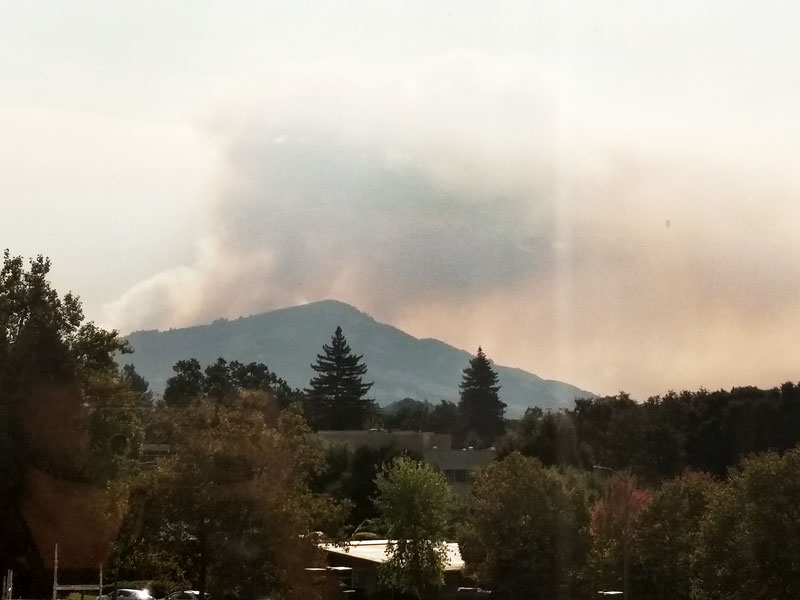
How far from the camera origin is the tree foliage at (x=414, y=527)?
7275cm

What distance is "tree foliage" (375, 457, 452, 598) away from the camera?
72750 mm

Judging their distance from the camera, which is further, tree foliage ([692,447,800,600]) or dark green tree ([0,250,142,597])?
dark green tree ([0,250,142,597])

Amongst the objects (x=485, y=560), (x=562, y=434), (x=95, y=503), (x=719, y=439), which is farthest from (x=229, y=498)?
(x=719, y=439)

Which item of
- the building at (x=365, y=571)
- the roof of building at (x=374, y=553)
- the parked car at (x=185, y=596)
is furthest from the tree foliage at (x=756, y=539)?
the building at (x=365, y=571)

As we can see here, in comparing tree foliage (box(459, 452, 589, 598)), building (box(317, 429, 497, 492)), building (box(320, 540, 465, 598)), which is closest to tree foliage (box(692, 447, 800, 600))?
tree foliage (box(459, 452, 589, 598))

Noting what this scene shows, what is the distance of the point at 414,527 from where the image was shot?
74.8 metres

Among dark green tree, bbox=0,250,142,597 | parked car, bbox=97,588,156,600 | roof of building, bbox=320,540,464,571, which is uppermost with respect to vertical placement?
dark green tree, bbox=0,250,142,597

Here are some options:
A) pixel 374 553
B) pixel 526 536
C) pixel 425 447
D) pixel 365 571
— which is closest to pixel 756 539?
pixel 526 536

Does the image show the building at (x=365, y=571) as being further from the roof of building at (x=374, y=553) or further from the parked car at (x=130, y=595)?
the parked car at (x=130, y=595)

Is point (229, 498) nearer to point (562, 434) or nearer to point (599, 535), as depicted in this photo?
point (599, 535)

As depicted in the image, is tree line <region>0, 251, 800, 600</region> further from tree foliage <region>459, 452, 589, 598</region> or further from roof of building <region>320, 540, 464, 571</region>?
roof of building <region>320, 540, 464, 571</region>

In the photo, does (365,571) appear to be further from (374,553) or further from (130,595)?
(130,595)

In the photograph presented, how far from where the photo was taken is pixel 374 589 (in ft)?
248

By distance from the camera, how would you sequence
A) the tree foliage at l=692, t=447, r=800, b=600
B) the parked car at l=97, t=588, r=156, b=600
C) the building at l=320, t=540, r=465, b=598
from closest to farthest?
1. the tree foliage at l=692, t=447, r=800, b=600
2. the parked car at l=97, t=588, r=156, b=600
3. the building at l=320, t=540, r=465, b=598
